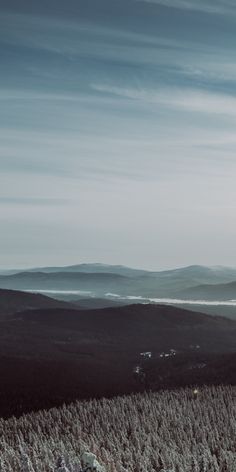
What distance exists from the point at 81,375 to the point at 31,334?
73.5 meters

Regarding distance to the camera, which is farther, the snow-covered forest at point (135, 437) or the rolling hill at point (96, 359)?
the rolling hill at point (96, 359)

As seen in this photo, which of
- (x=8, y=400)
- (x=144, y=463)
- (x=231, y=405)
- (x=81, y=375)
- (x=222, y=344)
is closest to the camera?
(x=144, y=463)

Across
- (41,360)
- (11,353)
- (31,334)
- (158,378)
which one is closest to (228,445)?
(158,378)

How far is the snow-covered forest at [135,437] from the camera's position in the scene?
93.2 ft

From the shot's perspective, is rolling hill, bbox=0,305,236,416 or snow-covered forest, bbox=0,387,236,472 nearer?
snow-covered forest, bbox=0,387,236,472

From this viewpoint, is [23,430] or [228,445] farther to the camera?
[23,430]

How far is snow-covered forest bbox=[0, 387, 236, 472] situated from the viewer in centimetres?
2842

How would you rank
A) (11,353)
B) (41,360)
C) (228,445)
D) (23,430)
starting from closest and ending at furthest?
(228,445)
(23,430)
(41,360)
(11,353)

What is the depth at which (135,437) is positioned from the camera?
3703cm

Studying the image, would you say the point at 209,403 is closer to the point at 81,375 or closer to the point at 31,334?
the point at 81,375

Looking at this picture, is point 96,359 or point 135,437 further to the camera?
point 96,359

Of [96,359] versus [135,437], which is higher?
[135,437]

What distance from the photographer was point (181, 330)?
191 metres

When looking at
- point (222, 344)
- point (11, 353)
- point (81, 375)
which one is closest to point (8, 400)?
point (81, 375)
